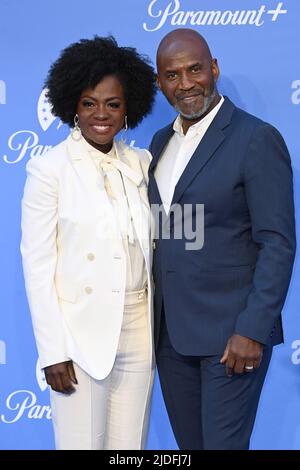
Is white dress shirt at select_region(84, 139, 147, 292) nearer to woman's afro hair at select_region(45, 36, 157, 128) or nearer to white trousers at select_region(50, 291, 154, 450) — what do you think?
white trousers at select_region(50, 291, 154, 450)

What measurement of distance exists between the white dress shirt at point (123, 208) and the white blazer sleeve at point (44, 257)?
17cm

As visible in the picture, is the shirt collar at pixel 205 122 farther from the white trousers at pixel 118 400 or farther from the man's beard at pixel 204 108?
the white trousers at pixel 118 400

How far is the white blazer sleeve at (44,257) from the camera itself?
2.14 metres

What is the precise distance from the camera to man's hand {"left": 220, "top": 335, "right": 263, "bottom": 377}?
205cm

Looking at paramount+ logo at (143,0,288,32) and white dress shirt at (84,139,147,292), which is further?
paramount+ logo at (143,0,288,32)

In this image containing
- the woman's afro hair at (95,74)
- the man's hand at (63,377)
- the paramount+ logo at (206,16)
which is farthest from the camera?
the paramount+ logo at (206,16)

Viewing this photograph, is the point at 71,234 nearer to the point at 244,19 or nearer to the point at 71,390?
the point at 71,390

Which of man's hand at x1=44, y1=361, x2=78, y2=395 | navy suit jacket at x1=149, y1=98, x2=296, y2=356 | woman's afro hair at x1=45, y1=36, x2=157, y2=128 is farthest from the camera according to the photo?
woman's afro hair at x1=45, y1=36, x2=157, y2=128

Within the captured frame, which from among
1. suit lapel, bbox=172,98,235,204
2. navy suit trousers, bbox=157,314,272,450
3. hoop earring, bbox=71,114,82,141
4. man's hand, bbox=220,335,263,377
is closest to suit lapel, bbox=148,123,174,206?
suit lapel, bbox=172,98,235,204

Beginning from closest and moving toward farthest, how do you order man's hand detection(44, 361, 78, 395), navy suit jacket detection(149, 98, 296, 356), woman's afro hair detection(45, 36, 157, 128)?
navy suit jacket detection(149, 98, 296, 356) → man's hand detection(44, 361, 78, 395) → woman's afro hair detection(45, 36, 157, 128)

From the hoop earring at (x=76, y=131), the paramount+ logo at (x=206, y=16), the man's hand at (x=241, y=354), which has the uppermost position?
the paramount+ logo at (x=206, y=16)

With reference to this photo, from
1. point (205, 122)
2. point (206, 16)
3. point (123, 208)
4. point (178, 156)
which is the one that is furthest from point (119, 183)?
point (206, 16)

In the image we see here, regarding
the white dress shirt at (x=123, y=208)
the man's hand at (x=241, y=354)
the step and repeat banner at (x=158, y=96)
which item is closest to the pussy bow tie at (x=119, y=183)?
the white dress shirt at (x=123, y=208)

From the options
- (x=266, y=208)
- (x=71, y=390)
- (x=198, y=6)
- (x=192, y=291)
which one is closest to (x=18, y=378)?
(x=71, y=390)
